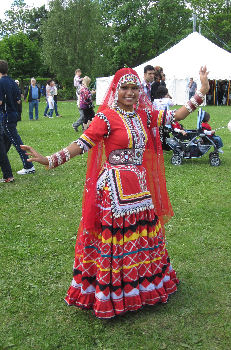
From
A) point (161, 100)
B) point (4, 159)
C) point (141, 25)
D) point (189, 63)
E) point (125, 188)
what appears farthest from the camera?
point (141, 25)

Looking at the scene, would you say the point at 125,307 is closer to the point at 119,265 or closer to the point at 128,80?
the point at 119,265

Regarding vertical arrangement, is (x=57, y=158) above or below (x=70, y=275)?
above

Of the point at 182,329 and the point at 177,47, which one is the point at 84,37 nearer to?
the point at 177,47

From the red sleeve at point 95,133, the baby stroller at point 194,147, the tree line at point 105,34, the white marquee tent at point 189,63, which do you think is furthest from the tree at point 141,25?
the red sleeve at point 95,133

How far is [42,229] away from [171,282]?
2269 millimetres

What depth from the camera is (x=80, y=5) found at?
131 ft

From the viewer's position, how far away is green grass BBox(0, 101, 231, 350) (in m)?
3.34

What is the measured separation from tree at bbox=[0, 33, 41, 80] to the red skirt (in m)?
43.1

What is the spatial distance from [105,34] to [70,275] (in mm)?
43072

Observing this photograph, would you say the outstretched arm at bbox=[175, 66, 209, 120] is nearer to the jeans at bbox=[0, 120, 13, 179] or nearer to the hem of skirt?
the hem of skirt

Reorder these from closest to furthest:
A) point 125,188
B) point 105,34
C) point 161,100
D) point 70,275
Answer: point 125,188
point 70,275
point 161,100
point 105,34

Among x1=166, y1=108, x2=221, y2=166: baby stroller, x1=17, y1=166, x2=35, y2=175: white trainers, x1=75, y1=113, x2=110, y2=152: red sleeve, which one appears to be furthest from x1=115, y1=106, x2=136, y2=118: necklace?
x1=166, y1=108, x2=221, y2=166: baby stroller

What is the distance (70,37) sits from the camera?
39.9 metres

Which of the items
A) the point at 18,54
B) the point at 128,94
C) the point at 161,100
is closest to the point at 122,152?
the point at 128,94
